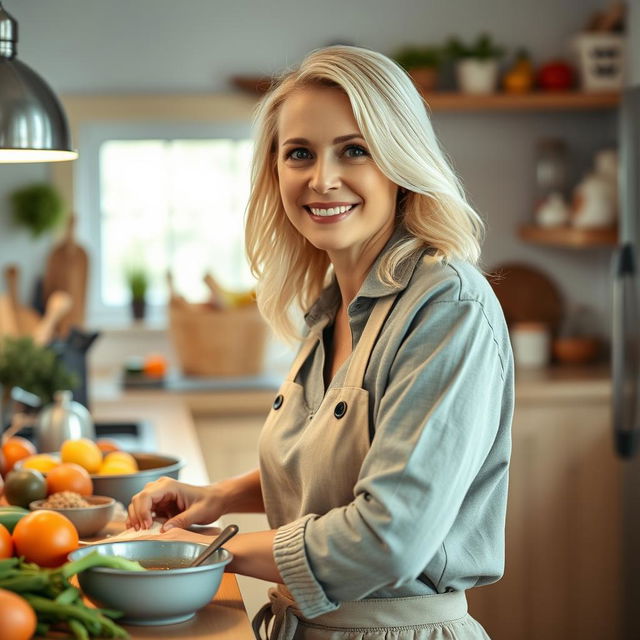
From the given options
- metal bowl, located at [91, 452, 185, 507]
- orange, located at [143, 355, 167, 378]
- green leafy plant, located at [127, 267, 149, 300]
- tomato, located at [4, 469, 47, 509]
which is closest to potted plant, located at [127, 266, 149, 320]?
green leafy plant, located at [127, 267, 149, 300]

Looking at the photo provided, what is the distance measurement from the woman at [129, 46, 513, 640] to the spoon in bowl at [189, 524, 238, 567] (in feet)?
0.10

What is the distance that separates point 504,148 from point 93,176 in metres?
1.76

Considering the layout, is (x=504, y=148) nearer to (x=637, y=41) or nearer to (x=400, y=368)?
(x=637, y=41)

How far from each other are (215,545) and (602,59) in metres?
3.40

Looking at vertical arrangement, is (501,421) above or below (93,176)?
below

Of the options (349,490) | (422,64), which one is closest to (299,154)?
(349,490)

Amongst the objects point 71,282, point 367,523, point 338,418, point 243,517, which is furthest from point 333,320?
point 71,282

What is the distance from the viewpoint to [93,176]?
4473mm

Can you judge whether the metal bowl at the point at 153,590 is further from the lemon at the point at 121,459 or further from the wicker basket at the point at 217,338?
the wicker basket at the point at 217,338

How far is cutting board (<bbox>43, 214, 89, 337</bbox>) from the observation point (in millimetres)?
4301

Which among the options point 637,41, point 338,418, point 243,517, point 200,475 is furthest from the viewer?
point 637,41

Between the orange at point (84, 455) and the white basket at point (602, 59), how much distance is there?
9.84 feet

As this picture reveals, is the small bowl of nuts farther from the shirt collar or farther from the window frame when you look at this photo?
the window frame

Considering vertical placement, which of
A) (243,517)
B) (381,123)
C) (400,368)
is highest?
(381,123)
